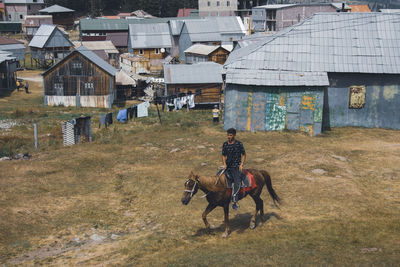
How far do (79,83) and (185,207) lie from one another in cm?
3450

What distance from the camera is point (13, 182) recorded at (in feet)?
73.5

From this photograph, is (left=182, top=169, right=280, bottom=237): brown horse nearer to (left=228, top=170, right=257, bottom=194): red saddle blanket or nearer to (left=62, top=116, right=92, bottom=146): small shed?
(left=228, top=170, right=257, bottom=194): red saddle blanket

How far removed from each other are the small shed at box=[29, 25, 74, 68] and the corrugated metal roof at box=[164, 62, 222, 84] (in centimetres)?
3267

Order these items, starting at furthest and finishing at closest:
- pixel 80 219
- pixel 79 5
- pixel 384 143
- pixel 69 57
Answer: pixel 79 5 → pixel 69 57 → pixel 384 143 → pixel 80 219

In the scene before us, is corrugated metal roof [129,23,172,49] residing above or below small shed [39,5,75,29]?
below

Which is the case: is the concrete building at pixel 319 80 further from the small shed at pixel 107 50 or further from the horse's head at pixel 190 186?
the small shed at pixel 107 50

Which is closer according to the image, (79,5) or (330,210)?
(330,210)

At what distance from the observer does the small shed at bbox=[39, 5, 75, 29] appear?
354ft

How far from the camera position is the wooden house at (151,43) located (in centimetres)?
7738

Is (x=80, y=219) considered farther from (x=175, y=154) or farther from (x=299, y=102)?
(x=299, y=102)

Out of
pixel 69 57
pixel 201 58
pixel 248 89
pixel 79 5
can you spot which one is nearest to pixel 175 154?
pixel 248 89

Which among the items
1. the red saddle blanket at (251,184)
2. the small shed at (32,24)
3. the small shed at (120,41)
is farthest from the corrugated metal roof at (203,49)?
the red saddle blanket at (251,184)

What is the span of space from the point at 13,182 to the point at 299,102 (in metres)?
20.3

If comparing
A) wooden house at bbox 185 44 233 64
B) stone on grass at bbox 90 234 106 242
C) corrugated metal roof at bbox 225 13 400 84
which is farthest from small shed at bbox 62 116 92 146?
wooden house at bbox 185 44 233 64
